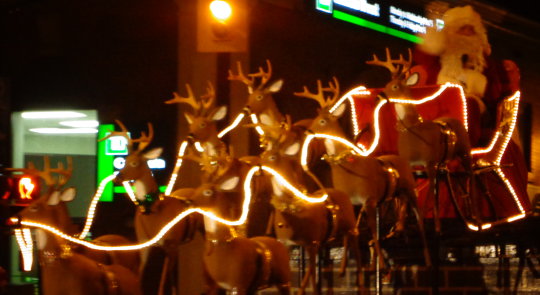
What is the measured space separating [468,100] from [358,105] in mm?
896

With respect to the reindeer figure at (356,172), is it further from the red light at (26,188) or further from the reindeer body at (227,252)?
the red light at (26,188)

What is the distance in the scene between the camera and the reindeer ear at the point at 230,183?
5572 mm

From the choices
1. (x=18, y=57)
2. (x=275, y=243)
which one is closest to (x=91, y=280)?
(x=275, y=243)

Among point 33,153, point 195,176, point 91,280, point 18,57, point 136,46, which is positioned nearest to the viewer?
point 91,280

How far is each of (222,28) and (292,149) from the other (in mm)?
1922

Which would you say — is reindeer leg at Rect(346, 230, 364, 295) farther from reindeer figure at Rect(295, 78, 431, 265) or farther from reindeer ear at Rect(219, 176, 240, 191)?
reindeer ear at Rect(219, 176, 240, 191)

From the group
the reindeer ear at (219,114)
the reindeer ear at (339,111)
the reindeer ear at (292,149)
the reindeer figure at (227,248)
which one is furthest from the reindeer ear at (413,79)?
the reindeer figure at (227,248)

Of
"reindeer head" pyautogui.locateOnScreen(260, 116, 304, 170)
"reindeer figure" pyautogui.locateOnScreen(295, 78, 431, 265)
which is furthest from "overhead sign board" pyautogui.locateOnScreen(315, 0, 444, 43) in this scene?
"reindeer head" pyautogui.locateOnScreen(260, 116, 304, 170)

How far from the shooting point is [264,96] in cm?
641

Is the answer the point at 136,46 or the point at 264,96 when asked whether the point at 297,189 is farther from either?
the point at 136,46

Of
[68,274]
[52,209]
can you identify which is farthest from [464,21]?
[68,274]

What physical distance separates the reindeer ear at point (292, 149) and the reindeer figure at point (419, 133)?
79cm

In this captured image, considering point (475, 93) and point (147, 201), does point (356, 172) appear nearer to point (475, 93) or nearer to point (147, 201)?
point (147, 201)

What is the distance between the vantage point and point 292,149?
5.92 metres
